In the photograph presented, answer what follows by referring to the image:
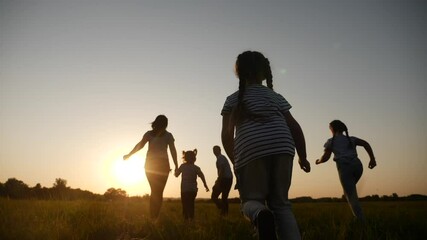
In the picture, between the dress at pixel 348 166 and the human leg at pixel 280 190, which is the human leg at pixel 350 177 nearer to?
the dress at pixel 348 166

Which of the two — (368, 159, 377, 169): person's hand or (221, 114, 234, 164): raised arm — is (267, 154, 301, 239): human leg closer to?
(221, 114, 234, 164): raised arm

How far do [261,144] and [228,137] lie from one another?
0.41 metres

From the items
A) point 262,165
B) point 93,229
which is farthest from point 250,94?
point 93,229

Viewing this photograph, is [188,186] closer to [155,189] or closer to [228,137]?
[155,189]

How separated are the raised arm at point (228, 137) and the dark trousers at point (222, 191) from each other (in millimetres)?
7221

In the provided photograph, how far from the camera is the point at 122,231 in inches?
232

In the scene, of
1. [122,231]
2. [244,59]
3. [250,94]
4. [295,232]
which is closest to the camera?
[295,232]

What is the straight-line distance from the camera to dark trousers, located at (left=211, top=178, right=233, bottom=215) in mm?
10141

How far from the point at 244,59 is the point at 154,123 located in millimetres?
4137

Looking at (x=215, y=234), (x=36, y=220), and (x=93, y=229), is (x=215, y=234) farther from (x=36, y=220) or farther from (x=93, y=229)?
(x=36, y=220)

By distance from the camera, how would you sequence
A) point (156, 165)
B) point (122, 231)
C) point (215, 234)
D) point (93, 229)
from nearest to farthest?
point (215, 234), point (93, 229), point (122, 231), point (156, 165)

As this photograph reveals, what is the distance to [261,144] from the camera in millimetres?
2758

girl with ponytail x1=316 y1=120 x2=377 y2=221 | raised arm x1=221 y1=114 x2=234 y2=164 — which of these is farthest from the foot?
girl with ponytail x1=316 y1=120 x2=377 y2=221

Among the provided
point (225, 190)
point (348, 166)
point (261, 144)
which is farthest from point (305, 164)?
point (225, 190)
